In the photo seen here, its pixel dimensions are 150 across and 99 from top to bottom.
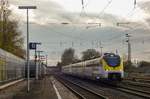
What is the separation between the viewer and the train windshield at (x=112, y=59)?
54.6 metres

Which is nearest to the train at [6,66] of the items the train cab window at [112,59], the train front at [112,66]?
the train front at [112,66]

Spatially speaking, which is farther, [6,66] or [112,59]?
[112,59]

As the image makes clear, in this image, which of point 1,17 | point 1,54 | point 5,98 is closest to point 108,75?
point 1,54

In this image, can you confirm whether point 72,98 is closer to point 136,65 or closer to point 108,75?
point 108,75

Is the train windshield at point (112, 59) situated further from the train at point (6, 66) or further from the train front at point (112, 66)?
the train at point (6, 66)

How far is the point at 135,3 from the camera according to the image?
4075 centimetres

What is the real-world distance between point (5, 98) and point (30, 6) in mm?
11318

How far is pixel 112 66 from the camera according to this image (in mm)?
54875

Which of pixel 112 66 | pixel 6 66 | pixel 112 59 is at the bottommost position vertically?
pixel 112 66

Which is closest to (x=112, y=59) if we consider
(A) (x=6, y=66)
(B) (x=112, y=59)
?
(B) (x=112, y=59)

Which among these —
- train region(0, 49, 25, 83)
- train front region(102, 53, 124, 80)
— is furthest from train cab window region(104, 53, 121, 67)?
train region(0, 49, 25, 83)

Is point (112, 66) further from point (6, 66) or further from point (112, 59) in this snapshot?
point (6, 66)

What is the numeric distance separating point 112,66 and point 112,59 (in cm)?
77

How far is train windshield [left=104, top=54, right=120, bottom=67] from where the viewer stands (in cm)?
5462
